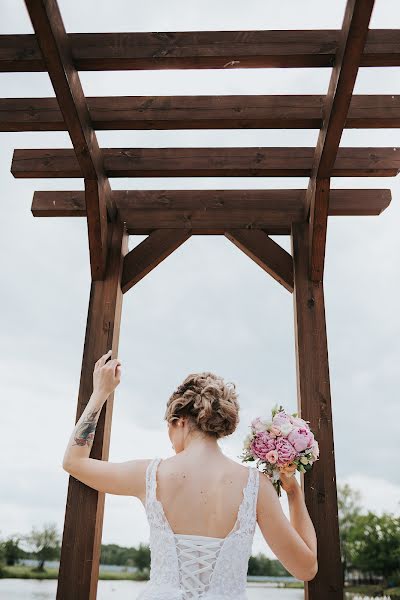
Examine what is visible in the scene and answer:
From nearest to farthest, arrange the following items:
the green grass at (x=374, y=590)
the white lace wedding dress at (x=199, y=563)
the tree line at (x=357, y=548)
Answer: the white lace wedding dress at (x=199, y=563) < the tree line at (x=357, y=548) < the green grass at (x=374, y=590)

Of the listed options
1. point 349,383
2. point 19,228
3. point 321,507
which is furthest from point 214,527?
point 349,383

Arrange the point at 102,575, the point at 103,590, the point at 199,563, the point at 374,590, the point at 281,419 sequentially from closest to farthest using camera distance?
the point at 199,563, the point at 281,419, the point at 102,575, the point at 103,590, the point at 374,590

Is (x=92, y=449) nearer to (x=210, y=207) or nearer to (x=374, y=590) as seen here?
(x=210, y=207)

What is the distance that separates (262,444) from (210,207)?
66.8 inches

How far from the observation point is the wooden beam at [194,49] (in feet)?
8.55

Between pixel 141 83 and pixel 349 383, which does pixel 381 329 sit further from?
pixel 141 83

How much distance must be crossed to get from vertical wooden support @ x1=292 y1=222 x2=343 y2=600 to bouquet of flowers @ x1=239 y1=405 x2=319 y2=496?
0.45m

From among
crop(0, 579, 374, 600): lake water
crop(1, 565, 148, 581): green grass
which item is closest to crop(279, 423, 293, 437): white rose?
crop(0, 579, 374, 600): lake water

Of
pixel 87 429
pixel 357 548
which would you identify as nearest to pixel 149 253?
pixel 87 429

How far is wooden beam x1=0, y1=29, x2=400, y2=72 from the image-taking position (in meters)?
2.61

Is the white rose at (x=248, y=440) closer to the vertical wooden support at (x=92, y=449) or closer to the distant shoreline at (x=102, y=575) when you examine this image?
the vertical wooden support at (x=92, y=449)

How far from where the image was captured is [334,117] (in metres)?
2.72

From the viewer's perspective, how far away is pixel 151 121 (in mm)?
3012

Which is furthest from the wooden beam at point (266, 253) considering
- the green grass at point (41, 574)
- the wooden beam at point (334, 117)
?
the green grass at point (41, 574)
